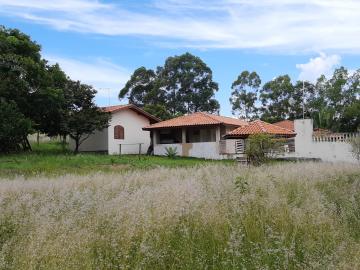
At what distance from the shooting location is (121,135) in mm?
34312

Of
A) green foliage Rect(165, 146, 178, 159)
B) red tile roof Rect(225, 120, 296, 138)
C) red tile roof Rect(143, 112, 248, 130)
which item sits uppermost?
red tile roof Rect(143, 112, 248, 130)

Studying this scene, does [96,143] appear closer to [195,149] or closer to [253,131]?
[195,149]

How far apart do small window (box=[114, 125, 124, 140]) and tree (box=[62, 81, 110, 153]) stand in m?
2.34

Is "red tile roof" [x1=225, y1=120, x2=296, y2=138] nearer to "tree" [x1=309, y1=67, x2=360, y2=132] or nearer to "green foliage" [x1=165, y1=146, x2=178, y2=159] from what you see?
"green foliage" [x1=165, y1=146, x2=178, y2=159]

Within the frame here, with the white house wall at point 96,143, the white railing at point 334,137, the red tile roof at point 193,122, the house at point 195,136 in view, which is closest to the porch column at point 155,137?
the house at point 195,136

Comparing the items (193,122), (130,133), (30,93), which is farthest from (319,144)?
(30,93)

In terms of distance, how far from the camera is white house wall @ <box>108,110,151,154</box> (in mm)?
33375

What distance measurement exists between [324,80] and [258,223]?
163 ft

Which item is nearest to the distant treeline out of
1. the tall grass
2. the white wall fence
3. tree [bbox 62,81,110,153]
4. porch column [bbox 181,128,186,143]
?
tree [bbox 62,81,110,153]

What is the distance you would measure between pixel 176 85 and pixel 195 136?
23.9 metres

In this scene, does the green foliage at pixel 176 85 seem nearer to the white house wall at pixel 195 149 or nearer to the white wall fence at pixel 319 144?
the white house wall at pixel 195 149

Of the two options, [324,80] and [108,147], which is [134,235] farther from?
[324,80]

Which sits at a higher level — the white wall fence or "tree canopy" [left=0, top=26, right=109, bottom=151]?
"tree canopy" [left=0, top=26, right=109, bottom=151]

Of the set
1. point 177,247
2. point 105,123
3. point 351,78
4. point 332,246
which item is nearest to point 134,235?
point 177,247
